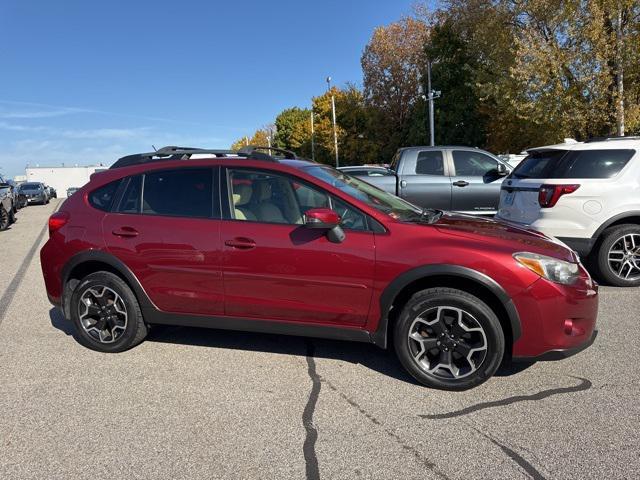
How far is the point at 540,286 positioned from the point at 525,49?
18755mm

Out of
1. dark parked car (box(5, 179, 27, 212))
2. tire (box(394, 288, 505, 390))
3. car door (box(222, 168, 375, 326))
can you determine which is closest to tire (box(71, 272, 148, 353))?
car door (box(222, 168, 375, 326))

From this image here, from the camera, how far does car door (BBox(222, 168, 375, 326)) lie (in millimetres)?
3566

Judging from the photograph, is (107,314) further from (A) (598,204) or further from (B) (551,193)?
(A) (598,204)

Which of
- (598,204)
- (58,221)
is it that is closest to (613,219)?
(598,204)

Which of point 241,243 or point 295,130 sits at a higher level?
point 295,130

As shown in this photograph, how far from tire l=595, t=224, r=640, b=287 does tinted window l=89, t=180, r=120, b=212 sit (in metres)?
5.63

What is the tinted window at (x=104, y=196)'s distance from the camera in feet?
14.3

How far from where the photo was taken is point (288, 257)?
3658 millimetres

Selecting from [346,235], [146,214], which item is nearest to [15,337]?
[146,214]

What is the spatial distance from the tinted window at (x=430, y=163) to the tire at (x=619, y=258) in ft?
13.3

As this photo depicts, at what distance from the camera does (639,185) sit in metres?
5.94

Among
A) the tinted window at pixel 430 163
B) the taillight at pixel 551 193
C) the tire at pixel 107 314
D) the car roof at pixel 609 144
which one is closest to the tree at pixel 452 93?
the tinted window at pixel 430 163

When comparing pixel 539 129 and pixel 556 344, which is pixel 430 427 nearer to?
pixel 556 344

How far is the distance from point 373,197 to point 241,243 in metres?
1.18
